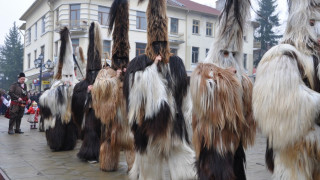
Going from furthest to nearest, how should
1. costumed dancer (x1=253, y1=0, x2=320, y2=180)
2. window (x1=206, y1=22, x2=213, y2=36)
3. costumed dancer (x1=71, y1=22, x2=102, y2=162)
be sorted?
window (x1=206, y1=22, x2=213, y2=36)
costumed dancer (x1=71, y1=22, x2=102, y2=162)
costumed dancer (x1=253, y1=0, x2=320, y2=180)

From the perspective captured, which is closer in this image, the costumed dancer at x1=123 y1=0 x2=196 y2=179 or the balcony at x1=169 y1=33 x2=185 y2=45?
the costumed dancer at x1=123 y1=0 x2=196 y2=179

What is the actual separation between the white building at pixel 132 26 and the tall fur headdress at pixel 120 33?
19165 millimetres

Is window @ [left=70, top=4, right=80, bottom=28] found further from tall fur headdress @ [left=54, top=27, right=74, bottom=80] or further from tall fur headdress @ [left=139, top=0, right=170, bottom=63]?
tall fur headdress @ [left=139, top=0, right=170, bottom=63]

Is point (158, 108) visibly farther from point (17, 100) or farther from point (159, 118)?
point (17, 100)

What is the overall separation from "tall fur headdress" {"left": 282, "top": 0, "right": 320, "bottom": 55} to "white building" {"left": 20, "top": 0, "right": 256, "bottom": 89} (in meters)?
21.7

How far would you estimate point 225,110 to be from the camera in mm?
2896

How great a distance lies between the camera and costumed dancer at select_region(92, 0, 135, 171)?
192 inches

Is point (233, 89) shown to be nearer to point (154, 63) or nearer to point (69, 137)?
point (154, 63)

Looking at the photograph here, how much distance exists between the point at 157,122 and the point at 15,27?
2357 inches

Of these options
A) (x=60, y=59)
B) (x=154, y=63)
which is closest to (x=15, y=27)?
(x=60, y=59)

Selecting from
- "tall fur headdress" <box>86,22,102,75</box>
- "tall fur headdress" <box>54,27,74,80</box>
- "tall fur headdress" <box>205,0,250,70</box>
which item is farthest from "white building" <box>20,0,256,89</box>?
"tall fur headdress" <box>205,0,250,70</box>

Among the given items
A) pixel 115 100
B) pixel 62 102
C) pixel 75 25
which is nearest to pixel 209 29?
pixel 75 25

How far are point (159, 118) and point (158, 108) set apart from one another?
11cm

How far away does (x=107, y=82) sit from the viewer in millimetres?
4945
